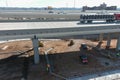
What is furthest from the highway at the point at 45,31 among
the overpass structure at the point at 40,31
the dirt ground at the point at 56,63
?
the dirt ground at the point at 56,63

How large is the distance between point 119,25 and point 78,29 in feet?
53.2

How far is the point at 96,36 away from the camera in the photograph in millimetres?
74812

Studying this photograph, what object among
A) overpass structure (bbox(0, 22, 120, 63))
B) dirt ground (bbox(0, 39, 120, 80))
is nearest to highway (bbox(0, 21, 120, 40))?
overpass structure (bbox(0, 22, 120, 63))

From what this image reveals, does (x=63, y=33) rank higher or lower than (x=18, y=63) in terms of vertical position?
higher

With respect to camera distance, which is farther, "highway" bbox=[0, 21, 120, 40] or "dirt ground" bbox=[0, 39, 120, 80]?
"highway" bbox=[0, 21, 120, 40]

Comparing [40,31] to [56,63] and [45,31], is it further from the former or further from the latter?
[56,63]

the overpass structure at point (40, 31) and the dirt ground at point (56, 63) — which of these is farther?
the overpass structure at point (40, 31)

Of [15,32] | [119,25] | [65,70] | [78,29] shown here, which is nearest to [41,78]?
[65,70]

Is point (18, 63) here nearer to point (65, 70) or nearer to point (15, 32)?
point (15, 32)

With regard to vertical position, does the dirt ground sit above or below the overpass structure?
below

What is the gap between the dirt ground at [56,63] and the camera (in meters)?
41.4

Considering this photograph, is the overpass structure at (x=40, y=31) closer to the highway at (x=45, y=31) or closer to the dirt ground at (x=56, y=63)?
the highway at (x=45, y=31)

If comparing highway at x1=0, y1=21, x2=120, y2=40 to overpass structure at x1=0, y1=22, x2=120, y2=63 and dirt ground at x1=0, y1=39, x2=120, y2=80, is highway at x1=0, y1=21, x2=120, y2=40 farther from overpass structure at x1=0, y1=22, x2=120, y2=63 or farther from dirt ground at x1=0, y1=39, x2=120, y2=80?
dirt ground at x1=0, y1=39, x2=120, y2=80

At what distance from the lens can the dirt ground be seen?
41.4 metres
